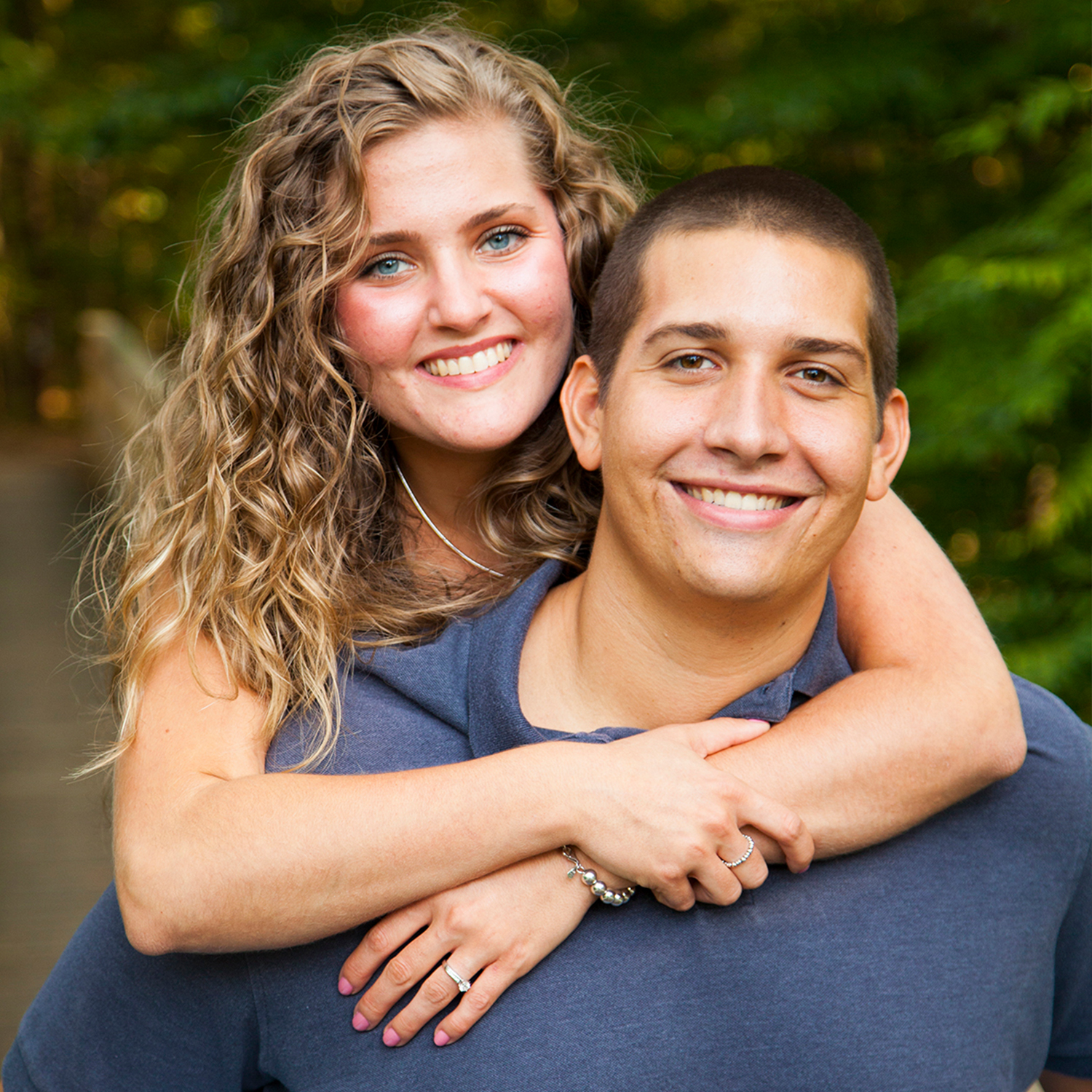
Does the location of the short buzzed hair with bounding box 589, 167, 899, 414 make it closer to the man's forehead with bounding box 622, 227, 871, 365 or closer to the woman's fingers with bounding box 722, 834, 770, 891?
the man's forehead with bounding box 622, 227, 871, 365

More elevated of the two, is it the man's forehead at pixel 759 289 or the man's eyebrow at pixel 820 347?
the man's forehead at pixel 759 289

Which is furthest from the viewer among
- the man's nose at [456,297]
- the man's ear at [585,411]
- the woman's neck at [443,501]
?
the woman's neck at [443,501]

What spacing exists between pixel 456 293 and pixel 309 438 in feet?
1.44

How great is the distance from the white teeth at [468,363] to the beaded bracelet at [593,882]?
41.3 inches

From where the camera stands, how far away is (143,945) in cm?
191

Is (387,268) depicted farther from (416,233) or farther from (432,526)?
(432,526)

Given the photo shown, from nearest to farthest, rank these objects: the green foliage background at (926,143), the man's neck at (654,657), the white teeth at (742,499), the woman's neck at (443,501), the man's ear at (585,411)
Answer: the white teeth at (742,499)
the man's neck at (654,657)
the man's ear at (585,411)
the woman's neck at (443,501)
the green foliage background at (926,143)

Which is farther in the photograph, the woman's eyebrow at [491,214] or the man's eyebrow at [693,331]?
the woman's eyebrow at [491,214]

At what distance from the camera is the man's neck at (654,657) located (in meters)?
2.08

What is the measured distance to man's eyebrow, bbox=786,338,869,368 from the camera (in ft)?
6.43

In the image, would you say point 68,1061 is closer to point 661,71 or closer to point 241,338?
point 241,338

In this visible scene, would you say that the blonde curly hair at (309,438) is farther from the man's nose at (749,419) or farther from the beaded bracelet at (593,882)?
the man's nose at (749,419)

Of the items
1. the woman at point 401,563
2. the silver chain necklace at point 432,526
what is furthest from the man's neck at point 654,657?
the silver chain necklace at point 432,526

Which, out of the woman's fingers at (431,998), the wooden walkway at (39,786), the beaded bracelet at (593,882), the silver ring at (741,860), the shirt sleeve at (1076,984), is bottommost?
the wooden walkway at (39,786)
